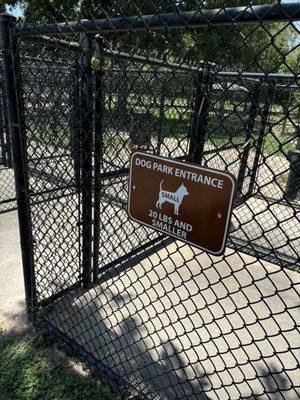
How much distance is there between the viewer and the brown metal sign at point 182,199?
1402 millimetres

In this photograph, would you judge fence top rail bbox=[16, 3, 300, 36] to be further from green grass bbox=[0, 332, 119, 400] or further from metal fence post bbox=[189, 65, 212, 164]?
green grass bbox=[0, 332, 119, 400]

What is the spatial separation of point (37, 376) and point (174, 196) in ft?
5.56

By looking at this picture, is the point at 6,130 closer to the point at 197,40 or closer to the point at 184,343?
the point at 184,343

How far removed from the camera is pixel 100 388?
7.39 feet

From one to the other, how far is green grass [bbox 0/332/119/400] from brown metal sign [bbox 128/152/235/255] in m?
1.30

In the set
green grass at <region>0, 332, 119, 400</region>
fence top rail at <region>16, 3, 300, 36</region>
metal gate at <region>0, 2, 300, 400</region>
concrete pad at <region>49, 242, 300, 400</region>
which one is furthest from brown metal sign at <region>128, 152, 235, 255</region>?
green grass at <region>0, 332, 119, 400</region>

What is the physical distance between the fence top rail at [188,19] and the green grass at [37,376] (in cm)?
215

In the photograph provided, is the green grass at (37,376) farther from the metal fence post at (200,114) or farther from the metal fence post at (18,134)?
the metal fence post at (200,114)

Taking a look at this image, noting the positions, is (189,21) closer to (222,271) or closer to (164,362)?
(164,362)

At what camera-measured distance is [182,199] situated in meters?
1.52

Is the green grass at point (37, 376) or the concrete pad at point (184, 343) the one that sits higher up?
the concrete pad at point (184, 343)

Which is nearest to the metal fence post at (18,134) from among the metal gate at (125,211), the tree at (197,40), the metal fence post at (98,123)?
the metal gate at (125,211)

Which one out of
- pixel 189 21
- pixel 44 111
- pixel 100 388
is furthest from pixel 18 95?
pixel 100 388

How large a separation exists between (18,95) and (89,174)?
70 centimetres
